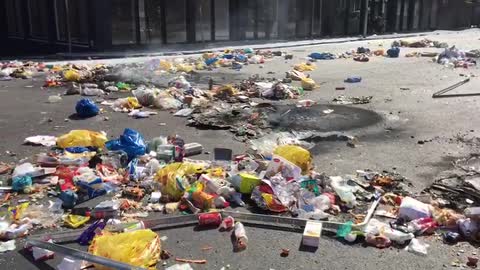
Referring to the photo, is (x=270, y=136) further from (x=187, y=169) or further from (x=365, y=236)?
(x=365, y=236)

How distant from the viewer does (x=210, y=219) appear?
378cm

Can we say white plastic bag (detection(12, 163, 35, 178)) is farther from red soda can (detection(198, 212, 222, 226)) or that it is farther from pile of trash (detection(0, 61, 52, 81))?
pile of trash (detection(0, 61, 52, 81))

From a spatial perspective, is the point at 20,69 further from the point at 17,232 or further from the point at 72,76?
the point at 17,232

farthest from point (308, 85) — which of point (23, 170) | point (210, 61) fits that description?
point (23, 170)

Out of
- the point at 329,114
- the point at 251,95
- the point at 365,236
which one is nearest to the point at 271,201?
the point at 365,236

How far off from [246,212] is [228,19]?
1623 centimetres

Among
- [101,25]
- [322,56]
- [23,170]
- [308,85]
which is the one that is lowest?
[322,56]

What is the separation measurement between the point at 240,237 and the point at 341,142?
2883mm

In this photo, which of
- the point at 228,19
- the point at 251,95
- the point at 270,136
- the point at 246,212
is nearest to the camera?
the point at 246,212

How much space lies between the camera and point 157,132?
655cm

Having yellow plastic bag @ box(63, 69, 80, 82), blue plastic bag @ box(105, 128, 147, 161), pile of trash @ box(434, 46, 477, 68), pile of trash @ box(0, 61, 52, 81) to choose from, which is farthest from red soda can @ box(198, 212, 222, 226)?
pile of trash @ box(434, 46, 477, 68)

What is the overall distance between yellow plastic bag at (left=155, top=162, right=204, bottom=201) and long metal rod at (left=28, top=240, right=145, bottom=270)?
46.3 inches

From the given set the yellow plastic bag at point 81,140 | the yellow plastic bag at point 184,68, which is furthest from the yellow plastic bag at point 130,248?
the yellow plastic bag at point 184,68

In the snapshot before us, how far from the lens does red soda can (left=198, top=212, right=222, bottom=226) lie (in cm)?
377
